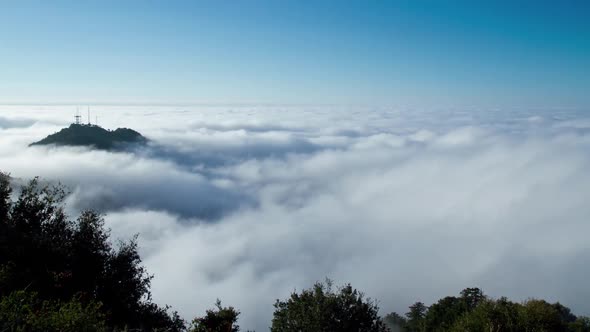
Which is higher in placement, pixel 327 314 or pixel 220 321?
pixel 327 314

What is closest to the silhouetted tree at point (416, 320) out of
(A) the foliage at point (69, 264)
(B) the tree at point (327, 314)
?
(B) the tree at point (327, 314)

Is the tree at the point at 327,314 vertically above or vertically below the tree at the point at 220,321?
above

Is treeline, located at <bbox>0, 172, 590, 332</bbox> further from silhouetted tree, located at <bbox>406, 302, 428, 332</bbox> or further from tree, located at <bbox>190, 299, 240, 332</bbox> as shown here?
silhouetted tree, located at <bbox>406, 302, 428, 332</bbox>

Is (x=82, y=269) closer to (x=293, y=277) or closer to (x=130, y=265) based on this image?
(x=130, y=265)

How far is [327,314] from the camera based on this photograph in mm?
26250

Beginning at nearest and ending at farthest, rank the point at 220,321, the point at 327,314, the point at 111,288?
1. the point at 327,314
2. the point at 111,288
3. the point at 220,321

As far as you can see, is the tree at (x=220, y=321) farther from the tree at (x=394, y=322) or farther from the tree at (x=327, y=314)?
the tree at (x=394, y=322)

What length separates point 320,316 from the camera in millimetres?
26125

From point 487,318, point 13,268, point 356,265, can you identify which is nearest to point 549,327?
point 487,318

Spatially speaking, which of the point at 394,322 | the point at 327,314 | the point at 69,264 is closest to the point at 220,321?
the point at 327,314

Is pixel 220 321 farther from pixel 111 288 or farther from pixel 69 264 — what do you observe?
pixel 69 264

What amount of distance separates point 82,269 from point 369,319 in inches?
895

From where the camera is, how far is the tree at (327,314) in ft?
86.0

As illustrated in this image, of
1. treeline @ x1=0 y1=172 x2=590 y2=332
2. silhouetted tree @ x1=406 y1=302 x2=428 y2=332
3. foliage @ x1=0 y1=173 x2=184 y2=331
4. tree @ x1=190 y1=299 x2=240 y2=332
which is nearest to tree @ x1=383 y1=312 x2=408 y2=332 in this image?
silhouetted tree @ x1=406 y1=302 x2=428 y2=332
